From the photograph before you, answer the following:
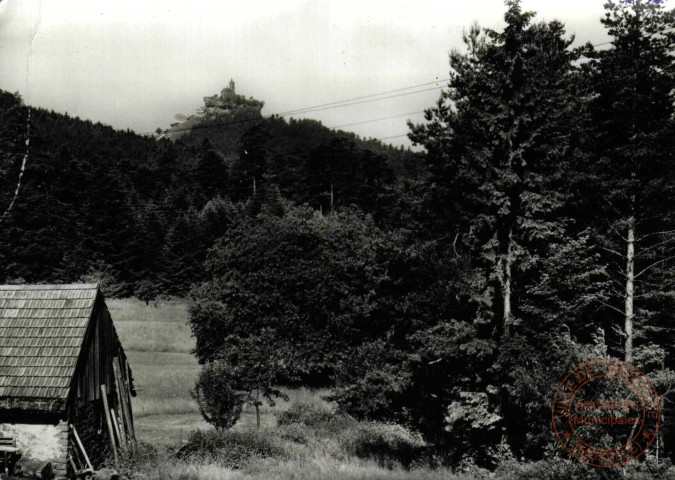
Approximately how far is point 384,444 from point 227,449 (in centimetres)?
688

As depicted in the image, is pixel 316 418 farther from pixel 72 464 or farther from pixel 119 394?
pixel 72 464

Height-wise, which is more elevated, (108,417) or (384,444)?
(108,417)

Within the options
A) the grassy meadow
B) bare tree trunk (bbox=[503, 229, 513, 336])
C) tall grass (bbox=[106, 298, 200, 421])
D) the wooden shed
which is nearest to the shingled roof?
the wooden shed

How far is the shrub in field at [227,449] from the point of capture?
16078 millimetres

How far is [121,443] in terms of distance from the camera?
17297mm

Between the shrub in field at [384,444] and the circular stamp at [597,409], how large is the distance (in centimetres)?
630

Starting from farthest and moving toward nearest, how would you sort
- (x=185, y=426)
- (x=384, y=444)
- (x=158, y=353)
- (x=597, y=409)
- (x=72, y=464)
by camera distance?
(x=158, y=353), (x=185, y=426), (x=384, y=444), (x=72, y=464), (x=597, y=409)

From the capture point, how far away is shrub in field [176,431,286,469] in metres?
16.1

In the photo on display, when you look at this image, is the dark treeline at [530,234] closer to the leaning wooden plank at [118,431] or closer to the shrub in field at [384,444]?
the shrub in field at [384,444]

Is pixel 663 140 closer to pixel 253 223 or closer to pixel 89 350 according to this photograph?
pixel 89 350

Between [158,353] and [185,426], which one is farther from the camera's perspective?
[158,353]

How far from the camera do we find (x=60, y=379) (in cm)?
1417

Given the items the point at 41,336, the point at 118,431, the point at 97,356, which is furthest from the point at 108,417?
the point at 41,336

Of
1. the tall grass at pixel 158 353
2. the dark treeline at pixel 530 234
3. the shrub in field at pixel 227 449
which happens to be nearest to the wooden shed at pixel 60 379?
the shrub in field at pixel 227 449
